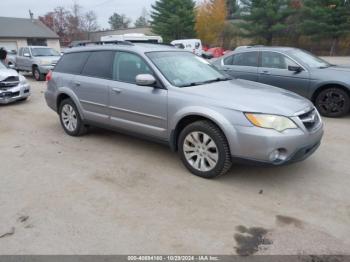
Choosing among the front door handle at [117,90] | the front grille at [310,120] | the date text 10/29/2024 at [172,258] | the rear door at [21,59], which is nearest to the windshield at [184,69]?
the front door handle at [117,90]

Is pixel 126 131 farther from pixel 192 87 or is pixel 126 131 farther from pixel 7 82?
pixel 7 82

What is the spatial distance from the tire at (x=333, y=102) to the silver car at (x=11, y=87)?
26.8ft

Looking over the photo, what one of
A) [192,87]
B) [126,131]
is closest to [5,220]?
[126,131]

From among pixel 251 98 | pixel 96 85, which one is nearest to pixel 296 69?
pixel 251 98

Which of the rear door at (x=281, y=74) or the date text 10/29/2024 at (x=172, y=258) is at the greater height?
the rear door at (x=281, y=74)

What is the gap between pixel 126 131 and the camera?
16.2 ft

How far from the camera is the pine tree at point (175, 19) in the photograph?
1639 inches

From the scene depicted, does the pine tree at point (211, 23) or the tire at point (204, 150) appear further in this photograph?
the pine tree at point (211, 23)

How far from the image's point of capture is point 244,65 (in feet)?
26.8

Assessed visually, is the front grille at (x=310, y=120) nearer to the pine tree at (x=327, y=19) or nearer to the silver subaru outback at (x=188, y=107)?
the silver subaru outback at (x=188, y=107)

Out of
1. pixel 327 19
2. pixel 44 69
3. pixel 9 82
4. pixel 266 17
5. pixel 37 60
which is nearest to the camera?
pixel 9 82

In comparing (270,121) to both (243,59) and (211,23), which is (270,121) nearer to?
(243,59)

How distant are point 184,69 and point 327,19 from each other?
112ft

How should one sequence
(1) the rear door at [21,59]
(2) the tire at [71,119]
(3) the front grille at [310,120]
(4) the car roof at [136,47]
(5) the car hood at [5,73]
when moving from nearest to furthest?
(3) the front grille at [310,120] → (4) the car roof at [136,47] → (2) the tire at [71,119] → (5) the car hood at [5,73] → (1) the rear door at [21,59]
